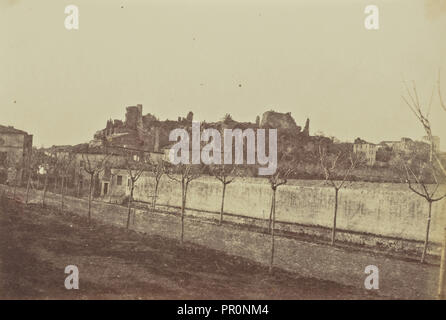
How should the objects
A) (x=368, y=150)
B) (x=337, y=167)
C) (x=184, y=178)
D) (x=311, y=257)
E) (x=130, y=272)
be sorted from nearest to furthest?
1. (x=130, y=272)
2. (x=311, y=257)
3. (x=184, y=178)
4. (x=337, y=167)
5. (x=368, y=150)

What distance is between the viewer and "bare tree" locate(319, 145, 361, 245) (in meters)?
17.8

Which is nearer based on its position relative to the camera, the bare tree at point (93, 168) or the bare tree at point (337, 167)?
the bare tree at point (337, 167)

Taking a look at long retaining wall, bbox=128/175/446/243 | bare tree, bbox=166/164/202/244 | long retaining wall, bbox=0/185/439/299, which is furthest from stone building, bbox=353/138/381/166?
long retaining wall, bbox=0/185/439/299

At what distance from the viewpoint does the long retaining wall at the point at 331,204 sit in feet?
50.9

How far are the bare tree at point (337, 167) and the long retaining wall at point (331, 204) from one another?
0.70 m

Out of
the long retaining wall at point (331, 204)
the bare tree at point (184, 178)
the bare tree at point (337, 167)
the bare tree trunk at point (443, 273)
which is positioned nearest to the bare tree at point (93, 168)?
the bare tree at point (184, 178)

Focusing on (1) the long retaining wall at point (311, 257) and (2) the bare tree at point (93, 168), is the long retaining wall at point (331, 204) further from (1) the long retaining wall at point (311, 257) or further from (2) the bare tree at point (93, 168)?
(2) the bare tree at point (93, 168)

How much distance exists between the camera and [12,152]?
3488 centimetres

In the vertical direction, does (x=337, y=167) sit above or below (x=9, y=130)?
below

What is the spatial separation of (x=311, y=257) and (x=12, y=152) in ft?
103

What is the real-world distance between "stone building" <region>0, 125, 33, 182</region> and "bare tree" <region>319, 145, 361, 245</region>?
25113 millimetres

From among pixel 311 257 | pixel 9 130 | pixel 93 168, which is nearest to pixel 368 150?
pixel 311 257

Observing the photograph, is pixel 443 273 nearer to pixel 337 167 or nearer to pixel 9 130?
pixel 337 167
